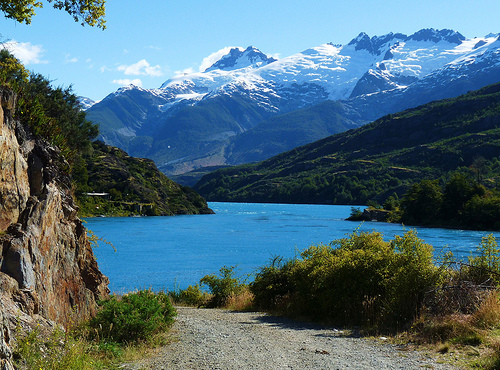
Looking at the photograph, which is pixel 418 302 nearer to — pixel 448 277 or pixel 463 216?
pixel 448 277

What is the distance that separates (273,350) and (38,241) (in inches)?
192

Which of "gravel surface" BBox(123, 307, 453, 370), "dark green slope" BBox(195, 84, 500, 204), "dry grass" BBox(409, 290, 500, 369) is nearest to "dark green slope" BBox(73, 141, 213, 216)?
"dark green slope" BBox(195, 84, 500, 204)

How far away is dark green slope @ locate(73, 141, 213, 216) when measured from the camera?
10025 cm

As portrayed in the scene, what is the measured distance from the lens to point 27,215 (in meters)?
8.94

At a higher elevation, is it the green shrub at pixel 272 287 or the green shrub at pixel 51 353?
the green shrub at pixel 51 353

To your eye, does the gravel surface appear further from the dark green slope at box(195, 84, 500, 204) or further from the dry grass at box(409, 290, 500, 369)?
the dark green slope at box(195, 84, 500, 204)

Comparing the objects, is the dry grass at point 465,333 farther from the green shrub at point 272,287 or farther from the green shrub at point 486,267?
the green shrub at point 272,287

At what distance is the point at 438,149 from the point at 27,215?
17649 cm

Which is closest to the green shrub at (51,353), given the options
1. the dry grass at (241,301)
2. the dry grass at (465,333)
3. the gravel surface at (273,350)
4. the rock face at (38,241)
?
the rock face at (38,241)

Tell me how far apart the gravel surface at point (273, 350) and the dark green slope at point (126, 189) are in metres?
84.3

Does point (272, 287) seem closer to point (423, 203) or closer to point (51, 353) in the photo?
point (51, 353)

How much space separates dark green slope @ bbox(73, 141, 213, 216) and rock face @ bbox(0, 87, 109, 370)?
83.1 metres

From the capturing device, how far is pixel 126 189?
109812mm

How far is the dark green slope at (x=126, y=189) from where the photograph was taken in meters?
100
